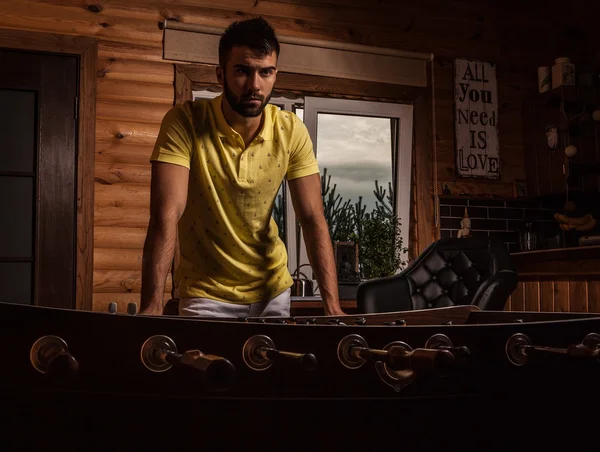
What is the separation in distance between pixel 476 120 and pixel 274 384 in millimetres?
4673

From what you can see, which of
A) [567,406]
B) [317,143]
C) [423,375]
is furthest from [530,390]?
[317,143]

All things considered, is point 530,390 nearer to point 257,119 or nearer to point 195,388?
point 195,388

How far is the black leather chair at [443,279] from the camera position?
394 cm

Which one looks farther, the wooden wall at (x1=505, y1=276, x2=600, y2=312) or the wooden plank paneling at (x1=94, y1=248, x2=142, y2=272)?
the wooden plank paneling at (x1=94, y1=248, x2=142, y2=272)

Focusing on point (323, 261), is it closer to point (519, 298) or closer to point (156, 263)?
point (156, 263)

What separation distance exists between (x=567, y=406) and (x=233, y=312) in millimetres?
1286

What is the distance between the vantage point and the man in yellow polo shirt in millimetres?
2113

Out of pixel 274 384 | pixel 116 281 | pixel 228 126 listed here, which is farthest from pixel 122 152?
pixel 274 384

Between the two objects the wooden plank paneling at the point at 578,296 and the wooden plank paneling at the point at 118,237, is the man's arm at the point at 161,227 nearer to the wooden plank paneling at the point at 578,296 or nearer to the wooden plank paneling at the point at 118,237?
the wooden plank paneling at the point at 118,237

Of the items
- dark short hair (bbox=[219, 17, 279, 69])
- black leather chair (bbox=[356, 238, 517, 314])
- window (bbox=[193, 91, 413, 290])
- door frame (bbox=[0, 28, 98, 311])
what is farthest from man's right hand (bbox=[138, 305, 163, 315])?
window (bbox=[193, 91, 413, 290])

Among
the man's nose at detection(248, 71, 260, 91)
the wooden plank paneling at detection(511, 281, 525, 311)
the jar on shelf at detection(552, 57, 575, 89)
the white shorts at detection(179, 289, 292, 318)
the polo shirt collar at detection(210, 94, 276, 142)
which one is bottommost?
the wooden plank paneling at detection(511, 281, 525, 311)

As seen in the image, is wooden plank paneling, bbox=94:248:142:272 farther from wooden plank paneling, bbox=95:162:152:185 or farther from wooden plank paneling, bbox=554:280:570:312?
wooden plank paneling, bbox=554:280:570:312

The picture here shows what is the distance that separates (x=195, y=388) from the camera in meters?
0.84

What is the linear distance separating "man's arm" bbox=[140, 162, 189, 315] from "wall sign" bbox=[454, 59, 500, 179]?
343 cm
